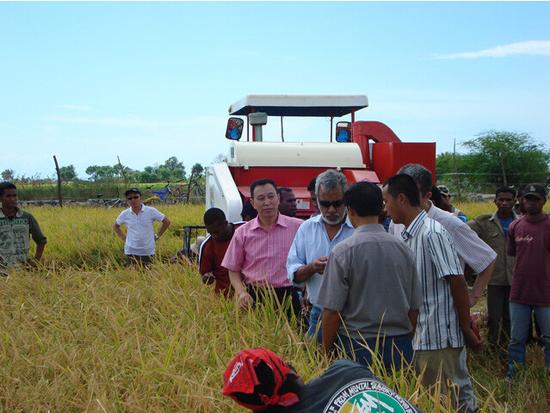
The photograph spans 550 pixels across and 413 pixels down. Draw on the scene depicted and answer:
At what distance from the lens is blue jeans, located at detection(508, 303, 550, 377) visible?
489 centimetres

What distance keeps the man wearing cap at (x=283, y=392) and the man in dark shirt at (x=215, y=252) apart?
9.60 ft

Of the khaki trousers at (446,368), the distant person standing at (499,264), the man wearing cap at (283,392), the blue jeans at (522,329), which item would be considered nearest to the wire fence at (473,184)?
the distant person standing at (499,264)

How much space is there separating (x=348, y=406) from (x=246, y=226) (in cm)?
268

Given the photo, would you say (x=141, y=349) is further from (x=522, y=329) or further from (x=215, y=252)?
(x=522, y=329)

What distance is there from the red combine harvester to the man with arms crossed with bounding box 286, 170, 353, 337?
2.83 metres

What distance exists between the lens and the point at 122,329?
12.6 feet

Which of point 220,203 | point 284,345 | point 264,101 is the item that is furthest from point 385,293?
point 264,101

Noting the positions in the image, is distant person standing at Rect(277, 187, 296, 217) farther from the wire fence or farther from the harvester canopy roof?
the wire fence

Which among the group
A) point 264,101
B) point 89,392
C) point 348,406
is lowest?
point 89,392

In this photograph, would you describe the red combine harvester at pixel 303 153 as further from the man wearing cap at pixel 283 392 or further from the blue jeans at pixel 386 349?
the man wearing cap at pixel 283 392

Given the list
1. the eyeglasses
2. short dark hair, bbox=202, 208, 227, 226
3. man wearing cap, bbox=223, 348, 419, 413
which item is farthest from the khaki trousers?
short dark hair, bbox=202, 208, 227, 226

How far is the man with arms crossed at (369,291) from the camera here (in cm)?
300

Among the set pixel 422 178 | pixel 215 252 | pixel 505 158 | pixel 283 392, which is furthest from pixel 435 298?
→ pixel 505 158

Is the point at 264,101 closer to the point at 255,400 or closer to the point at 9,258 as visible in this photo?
the point at 9,258
